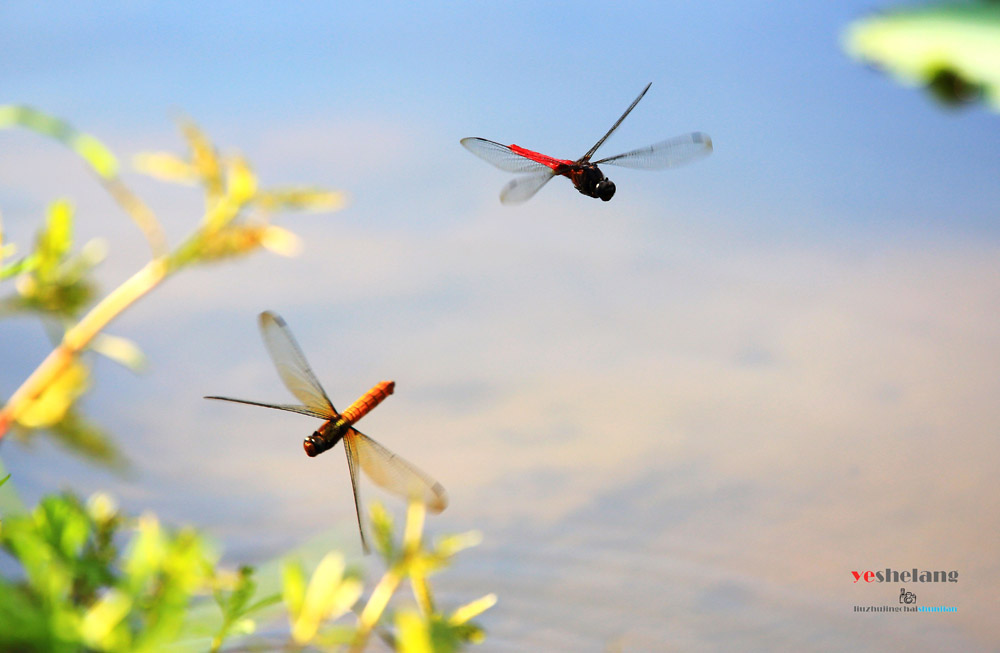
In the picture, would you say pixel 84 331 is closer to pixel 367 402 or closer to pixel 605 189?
pixel 367 402

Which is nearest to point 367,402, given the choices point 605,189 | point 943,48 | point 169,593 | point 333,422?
point 333,422

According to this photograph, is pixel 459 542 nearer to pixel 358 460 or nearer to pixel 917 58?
pixel 917 58

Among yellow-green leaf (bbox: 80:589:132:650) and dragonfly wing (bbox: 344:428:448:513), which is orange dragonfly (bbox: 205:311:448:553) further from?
yellow-green leaf (bbox: 80:589:132:650)

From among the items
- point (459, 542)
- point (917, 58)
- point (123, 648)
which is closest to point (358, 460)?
point (459, 542)

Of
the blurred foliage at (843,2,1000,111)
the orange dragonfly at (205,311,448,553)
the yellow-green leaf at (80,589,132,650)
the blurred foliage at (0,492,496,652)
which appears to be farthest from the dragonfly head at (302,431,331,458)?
the blurred foliage at (843,2,1000,111)

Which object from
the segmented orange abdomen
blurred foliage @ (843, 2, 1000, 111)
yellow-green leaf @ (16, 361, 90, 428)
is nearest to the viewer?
blurred foliage @ (843, 2, 1000, 111)

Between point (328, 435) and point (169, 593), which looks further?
point (328, 435)
